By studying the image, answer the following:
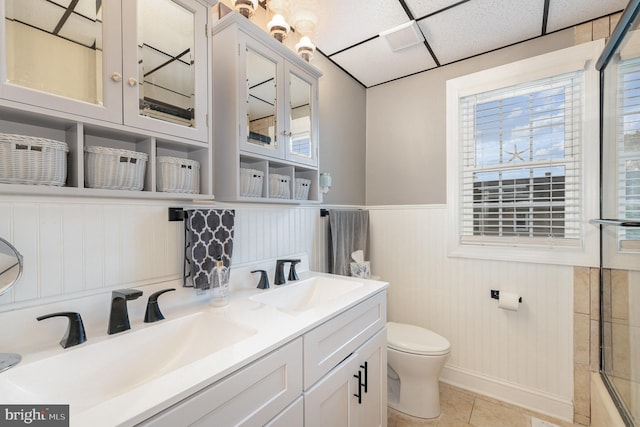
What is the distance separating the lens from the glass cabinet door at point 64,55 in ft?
2.27

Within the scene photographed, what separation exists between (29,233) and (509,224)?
2.49 meters

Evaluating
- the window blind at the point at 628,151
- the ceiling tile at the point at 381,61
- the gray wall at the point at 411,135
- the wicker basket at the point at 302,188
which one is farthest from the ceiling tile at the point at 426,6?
the wicker basket at the point at 302,188

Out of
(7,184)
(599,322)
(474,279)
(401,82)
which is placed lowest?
(599,322)

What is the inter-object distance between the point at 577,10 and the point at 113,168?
2.47 metres

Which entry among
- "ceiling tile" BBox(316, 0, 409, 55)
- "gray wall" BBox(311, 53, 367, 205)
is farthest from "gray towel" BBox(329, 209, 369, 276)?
"ceiling tile" BBox(316, 0, 409, 55)

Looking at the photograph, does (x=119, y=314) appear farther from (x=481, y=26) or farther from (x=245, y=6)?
(x=481, y=26)

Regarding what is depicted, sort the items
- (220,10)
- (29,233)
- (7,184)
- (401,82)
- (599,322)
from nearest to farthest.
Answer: (7,184)
(29,233)
(220,10)
(599,322)
(401,82)

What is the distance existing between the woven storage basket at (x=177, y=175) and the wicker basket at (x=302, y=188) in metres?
0.58

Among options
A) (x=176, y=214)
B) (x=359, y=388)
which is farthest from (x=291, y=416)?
(x=176, y=214)

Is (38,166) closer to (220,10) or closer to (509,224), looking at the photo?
(220,10)

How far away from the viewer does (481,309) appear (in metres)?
2.06

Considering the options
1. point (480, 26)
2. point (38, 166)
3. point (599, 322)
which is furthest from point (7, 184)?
point (599, 322)

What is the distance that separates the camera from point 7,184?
687 millimetres

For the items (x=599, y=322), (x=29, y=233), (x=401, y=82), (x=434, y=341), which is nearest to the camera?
(x=29, y=233)
